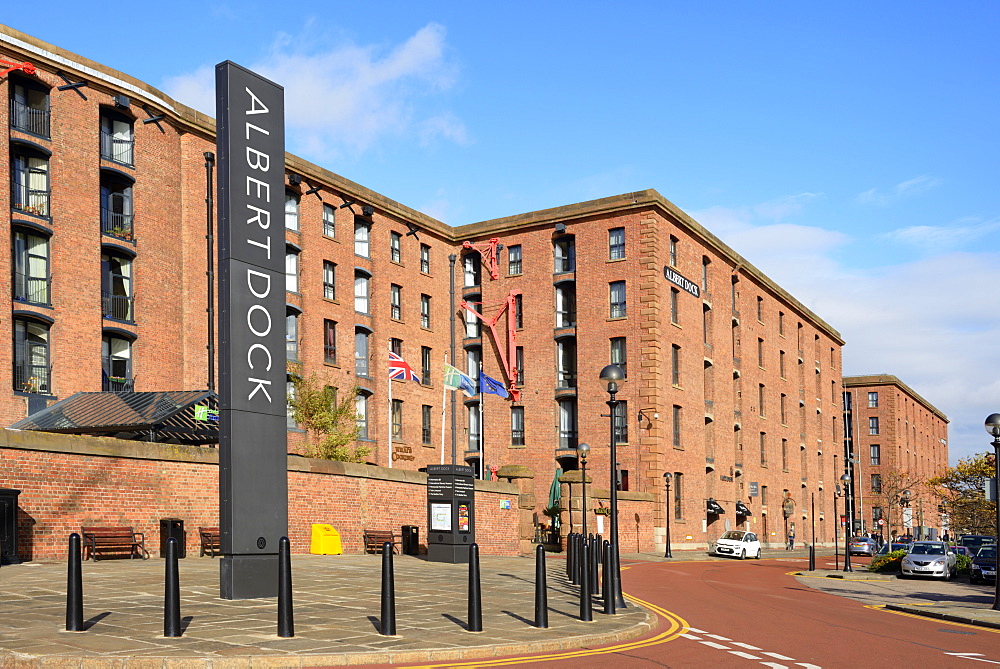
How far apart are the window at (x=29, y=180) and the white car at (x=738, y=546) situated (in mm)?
34401

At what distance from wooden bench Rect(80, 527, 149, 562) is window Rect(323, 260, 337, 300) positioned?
27.7 m

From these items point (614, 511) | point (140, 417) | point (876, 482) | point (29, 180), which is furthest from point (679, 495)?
point (876, 482)

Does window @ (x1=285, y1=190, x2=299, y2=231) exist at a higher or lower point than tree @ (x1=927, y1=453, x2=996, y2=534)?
higher

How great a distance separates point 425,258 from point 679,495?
19.4 m

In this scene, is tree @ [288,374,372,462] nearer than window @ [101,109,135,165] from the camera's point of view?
No

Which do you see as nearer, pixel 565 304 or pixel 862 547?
pixel 565 304

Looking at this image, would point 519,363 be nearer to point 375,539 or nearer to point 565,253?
point 565,253

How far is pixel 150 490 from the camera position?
22.9 meters

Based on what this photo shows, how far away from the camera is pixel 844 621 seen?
17109 mm

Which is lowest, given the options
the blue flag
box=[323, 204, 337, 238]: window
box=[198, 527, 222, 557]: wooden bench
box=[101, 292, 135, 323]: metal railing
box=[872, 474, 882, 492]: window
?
box=[872, 474, 882, 492]: window

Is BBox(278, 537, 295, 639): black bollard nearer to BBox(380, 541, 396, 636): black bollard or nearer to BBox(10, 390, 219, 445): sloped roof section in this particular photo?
BBox(380, 541, 396, 636): black bollard

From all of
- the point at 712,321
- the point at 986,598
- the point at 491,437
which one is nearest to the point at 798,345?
the point at 712,321

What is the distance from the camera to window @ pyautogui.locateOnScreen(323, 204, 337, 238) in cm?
4966

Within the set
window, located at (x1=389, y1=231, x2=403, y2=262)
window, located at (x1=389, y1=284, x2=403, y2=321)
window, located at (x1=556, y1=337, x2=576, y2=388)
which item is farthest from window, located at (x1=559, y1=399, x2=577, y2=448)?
window, located at (x1=389, y1=231, x2=403, y2=262)
